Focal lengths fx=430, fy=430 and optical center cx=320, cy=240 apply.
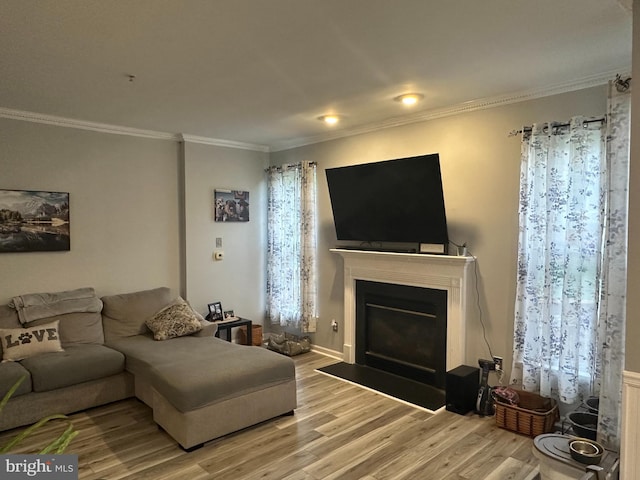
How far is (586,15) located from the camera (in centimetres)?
220

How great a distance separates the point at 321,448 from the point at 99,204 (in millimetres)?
3330

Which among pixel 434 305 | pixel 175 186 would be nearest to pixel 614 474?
pixel 434 305

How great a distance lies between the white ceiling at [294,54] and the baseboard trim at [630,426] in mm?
1765

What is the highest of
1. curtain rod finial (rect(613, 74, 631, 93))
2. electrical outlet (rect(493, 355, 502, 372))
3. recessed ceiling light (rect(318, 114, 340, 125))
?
recessed ceiling light (rect(318, 114, 340, 125))

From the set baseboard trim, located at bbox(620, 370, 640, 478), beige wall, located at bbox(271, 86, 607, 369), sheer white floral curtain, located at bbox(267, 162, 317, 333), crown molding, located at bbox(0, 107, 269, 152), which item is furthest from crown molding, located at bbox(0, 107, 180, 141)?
baseboard trim, located at bbox(620, 370, 640, 478)

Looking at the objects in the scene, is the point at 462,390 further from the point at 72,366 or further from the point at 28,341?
the point at 28,341

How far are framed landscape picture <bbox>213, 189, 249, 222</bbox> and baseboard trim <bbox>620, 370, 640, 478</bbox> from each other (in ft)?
14.5

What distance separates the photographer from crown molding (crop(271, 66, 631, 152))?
310 cm

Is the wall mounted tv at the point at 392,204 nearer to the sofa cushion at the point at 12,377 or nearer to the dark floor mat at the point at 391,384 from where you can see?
the dark floor mat at the point at 391,384

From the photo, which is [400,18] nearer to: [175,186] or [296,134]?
[296,134]

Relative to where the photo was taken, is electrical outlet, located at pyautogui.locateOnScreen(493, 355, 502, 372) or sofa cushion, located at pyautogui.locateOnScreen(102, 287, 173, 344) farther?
sofa cushion, located at pyautogui.locateOnScreen(102, 287, 173, 344)

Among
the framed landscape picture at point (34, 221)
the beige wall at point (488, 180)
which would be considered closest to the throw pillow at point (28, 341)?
the framed landscape picture at point (34, 221)

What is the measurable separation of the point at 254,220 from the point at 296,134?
4.40 feet

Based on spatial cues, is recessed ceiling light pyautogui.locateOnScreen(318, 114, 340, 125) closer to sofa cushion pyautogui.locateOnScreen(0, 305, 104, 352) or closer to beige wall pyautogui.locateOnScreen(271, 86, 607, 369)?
beige wall pyautogui.locateOnScreen(271, 86, 607, 369)
